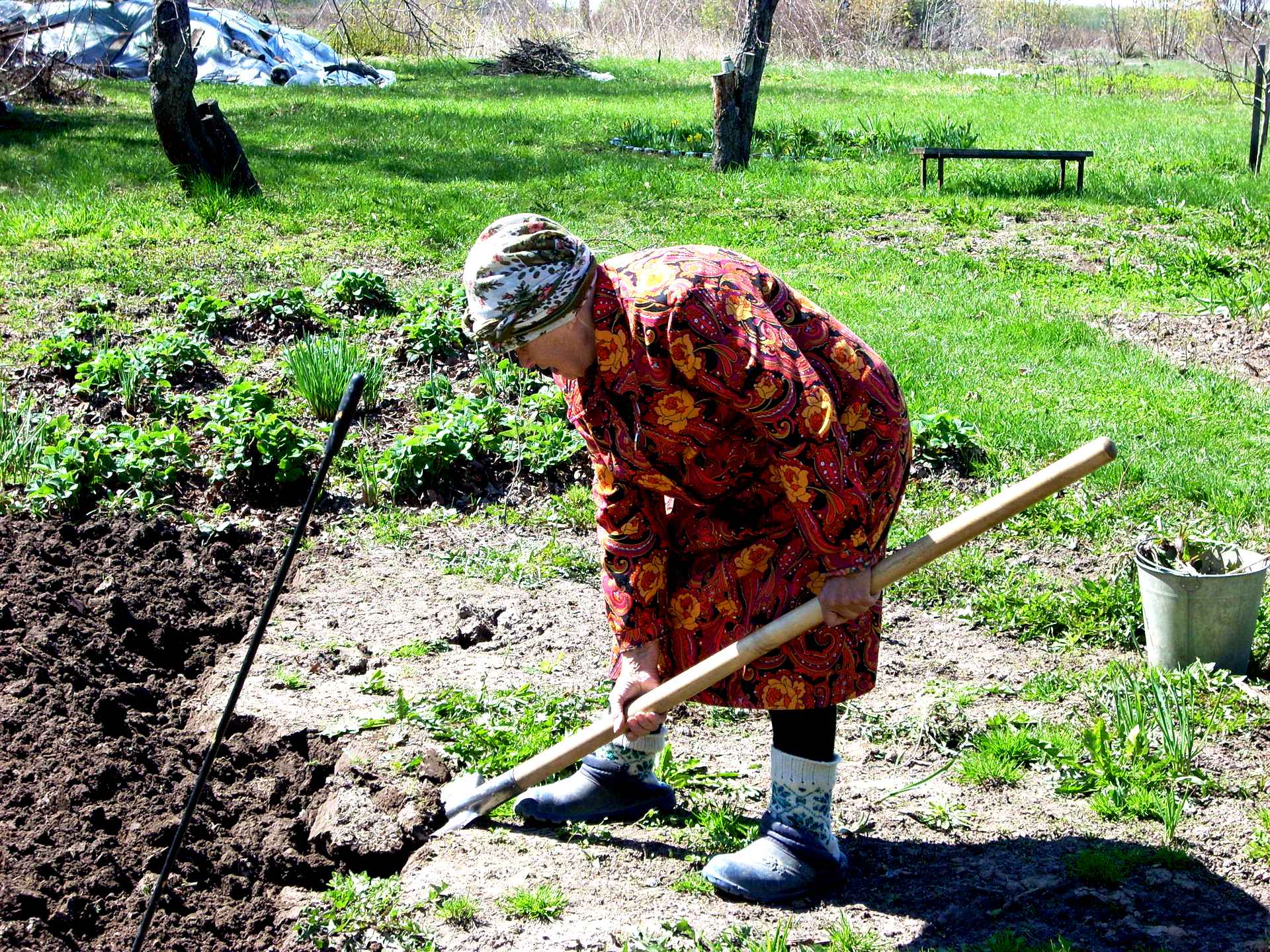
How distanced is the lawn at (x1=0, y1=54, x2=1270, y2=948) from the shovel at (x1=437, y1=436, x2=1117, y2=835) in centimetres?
37

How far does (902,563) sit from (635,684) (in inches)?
29.2

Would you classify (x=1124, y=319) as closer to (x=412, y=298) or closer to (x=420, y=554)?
(x=412, y=298)

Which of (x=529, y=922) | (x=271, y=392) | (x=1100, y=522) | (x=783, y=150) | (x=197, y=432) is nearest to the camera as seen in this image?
(x=529, y=922)

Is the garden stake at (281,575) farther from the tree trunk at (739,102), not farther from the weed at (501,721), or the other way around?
the tree trunk at (739,102)

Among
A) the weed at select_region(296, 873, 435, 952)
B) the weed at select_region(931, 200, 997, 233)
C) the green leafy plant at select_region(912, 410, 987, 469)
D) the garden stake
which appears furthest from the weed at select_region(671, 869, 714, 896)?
the weed at select_region(931, 200, 997, 233)

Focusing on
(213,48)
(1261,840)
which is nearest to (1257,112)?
(1261,840)

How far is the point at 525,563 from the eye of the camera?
16.4 feet

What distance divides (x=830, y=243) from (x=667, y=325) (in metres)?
7.55

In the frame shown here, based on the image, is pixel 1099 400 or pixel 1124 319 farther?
pixel 1124 319

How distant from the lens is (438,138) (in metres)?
14.5

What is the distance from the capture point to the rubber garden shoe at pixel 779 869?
118 inches

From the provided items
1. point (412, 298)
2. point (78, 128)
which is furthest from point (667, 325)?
point (78, 128)

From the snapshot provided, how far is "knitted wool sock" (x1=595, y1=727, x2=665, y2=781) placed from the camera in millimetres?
3402

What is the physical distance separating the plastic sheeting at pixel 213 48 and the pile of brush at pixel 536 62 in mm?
3250
